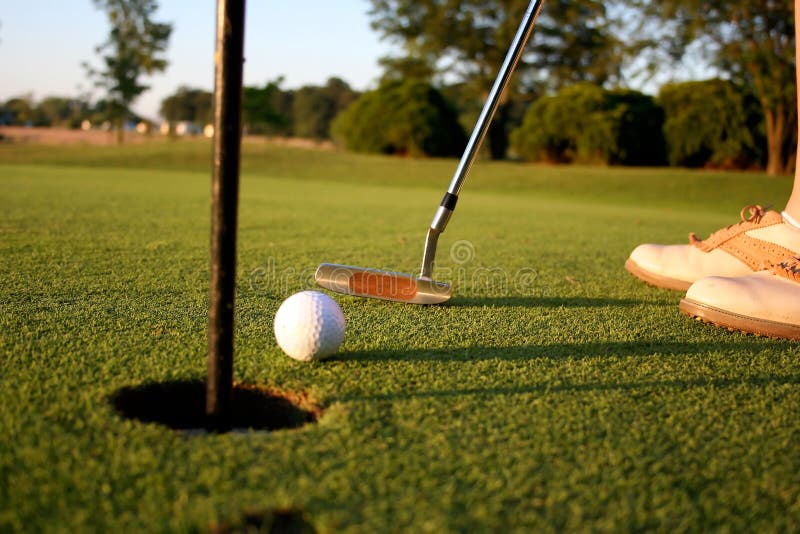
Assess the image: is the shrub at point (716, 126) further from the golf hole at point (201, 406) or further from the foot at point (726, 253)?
the golf hole at point (201, 406)

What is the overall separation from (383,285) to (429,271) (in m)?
0.23

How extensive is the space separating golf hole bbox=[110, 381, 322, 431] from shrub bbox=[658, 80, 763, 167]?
24.6 m

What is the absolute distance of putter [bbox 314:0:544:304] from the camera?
2879 mm

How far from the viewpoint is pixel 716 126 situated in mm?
22891

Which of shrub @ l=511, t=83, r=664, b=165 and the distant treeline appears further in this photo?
shrub @ l=511, t=83, r=664, b=165

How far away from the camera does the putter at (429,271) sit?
288cm

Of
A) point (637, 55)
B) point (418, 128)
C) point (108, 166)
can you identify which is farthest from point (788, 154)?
point (108, 166)

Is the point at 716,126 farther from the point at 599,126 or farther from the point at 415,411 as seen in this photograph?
the point at 415,411

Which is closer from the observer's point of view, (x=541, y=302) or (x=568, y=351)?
(x=568, y=351)

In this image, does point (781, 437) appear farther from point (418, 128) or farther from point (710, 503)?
point (418, 128)

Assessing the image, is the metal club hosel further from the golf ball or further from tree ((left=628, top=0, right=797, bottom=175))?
tree ((left=628, top=0, right=797, bottom=175))

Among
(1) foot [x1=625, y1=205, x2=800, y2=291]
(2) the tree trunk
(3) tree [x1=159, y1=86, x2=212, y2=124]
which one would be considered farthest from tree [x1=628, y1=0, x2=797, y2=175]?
(3) tree [x1=159, y1=86, x2=212, y2=124]

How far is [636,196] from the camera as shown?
54.8 ft

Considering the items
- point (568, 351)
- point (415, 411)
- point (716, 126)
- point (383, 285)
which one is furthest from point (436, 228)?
point (716, 126)
